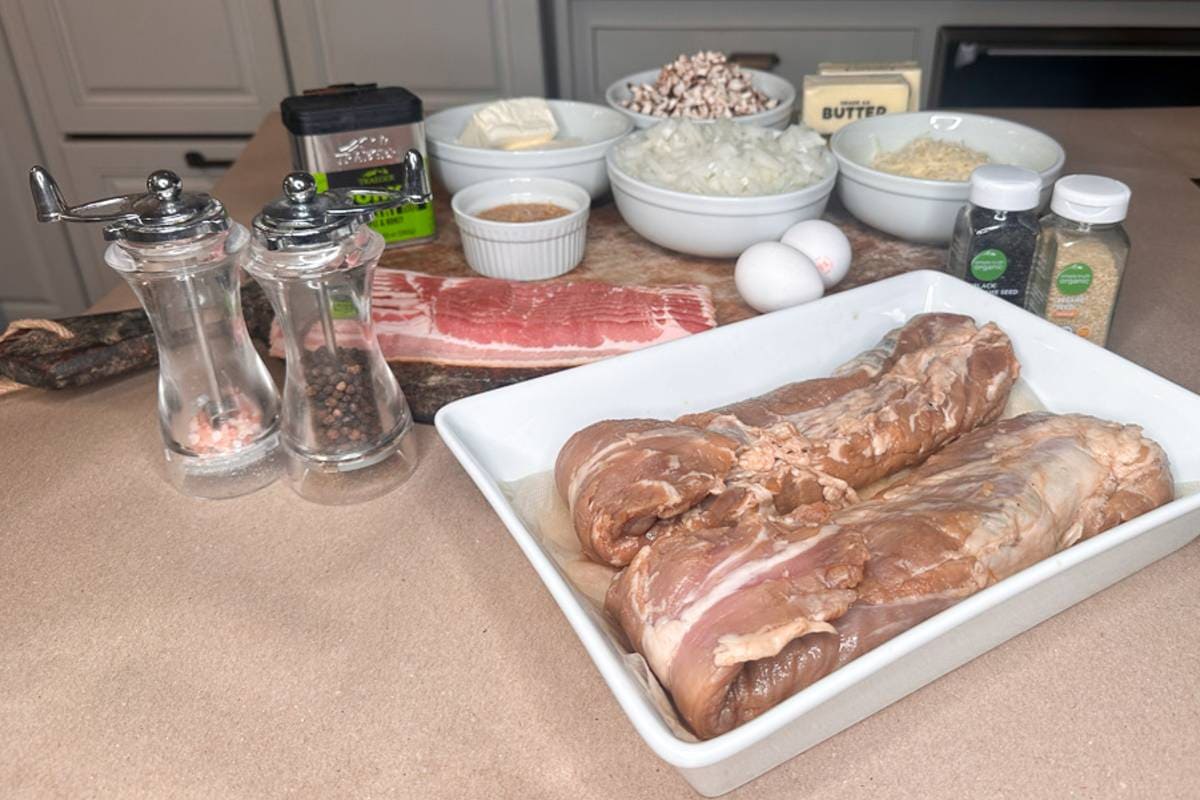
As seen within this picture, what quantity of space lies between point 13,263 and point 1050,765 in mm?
3422

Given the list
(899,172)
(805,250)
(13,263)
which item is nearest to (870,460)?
(805,250)

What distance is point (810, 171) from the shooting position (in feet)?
4.96

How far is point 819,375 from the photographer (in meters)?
1.20

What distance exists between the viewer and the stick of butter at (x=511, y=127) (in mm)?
1696

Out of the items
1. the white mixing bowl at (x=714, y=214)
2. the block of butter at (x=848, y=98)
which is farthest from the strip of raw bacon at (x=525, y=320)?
the block of butter at (x=848, y=98)

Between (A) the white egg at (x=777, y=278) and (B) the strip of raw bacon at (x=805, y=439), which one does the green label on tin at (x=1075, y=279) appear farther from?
(A) the white egg at (x=777, y=278)

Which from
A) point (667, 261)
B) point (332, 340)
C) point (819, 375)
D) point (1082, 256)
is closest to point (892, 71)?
point (667, 261)

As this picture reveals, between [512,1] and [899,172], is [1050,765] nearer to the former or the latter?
[899,172]

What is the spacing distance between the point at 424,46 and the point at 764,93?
1284 mm

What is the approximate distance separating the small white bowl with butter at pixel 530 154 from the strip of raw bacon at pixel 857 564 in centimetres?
92

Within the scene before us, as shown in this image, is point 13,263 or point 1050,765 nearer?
point 1050,765

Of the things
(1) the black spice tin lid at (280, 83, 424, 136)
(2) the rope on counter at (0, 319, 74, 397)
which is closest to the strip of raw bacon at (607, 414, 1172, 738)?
(2) the rope on counter at (0, 319, 74, 397)

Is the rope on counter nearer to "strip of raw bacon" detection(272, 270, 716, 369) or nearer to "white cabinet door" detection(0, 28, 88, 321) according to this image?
"strip of raw bacon" detection(272, 270, 716, 369)

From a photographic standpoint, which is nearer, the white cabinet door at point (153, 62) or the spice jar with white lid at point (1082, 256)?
the spice jar with white lid at point (1082, 256)
